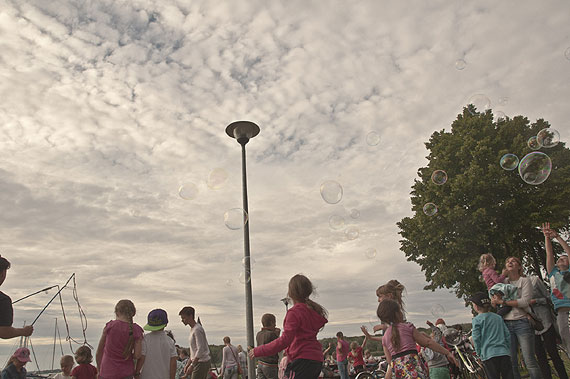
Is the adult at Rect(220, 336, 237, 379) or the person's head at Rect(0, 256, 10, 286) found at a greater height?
the person's head at Rect(0, 256, 10, 286)

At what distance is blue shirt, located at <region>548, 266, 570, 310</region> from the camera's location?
596 cm

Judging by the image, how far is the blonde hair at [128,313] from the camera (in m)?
5.05

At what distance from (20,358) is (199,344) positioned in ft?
8.50

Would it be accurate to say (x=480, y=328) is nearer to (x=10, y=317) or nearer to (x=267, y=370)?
(x=267, y=370)

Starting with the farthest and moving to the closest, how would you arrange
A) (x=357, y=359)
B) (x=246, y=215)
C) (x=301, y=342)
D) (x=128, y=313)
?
(x=357, y=359), (x=246, y=215), (x=128, y=313), (x=301, y=342)

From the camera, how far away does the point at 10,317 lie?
4699 mm

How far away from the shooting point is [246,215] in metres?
11.7

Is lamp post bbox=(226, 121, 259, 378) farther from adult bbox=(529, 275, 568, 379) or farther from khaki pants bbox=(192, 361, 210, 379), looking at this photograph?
adult bbox=(529, 275, 568, 379)

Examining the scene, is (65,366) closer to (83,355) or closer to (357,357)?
(83,355)

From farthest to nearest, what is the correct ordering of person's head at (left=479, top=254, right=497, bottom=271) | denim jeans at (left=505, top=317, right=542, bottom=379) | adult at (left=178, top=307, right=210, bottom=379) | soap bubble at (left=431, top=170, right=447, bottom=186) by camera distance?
soap bubble at (left=431, top=170, right=447, bottom=186), adult at (left=178, top=307, right=210, bottom=379), person's head at (left=479, top=254, right=497, bottom=271), denim jeans at (left=505, top=317, right=542, bottom=379)

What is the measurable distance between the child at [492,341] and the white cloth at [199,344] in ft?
14.1

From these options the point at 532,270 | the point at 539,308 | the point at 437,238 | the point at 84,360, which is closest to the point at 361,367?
the point at 437,238

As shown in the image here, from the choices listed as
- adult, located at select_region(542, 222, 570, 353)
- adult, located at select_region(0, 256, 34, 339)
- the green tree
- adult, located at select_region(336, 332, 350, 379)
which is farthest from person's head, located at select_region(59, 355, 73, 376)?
the green tree

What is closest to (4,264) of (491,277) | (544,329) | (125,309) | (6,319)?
(6,319)
